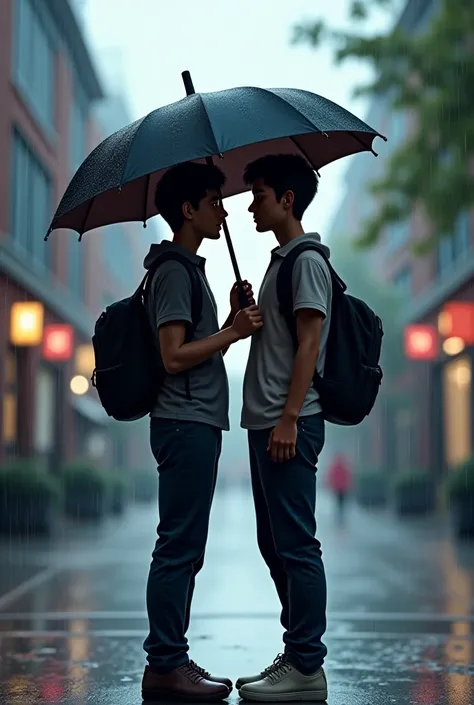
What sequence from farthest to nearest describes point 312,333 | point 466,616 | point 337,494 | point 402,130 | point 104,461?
point 104,461
point 402,130
point 337,494
point 466,616
point 312,333

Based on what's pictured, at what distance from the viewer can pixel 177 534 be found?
4.48 meters

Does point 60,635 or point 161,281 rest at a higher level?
point 161,281

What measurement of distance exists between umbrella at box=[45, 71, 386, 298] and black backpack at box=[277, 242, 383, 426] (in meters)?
0.23

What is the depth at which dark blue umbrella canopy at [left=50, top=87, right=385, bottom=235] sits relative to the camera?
434cm

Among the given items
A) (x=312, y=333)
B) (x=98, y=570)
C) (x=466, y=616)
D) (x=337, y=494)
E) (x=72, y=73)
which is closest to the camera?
(x=312, y=333)

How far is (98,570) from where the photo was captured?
38.7 feet

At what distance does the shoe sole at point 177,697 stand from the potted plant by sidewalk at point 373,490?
2713 centimetres

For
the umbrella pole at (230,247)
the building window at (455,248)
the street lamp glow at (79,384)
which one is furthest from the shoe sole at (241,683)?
the street lamp glow at (79,384)

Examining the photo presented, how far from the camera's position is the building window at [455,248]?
2570cm

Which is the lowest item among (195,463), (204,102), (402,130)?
(195,463)

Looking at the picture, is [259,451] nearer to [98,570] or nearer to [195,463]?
[195,463]

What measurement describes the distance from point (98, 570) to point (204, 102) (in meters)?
8.00

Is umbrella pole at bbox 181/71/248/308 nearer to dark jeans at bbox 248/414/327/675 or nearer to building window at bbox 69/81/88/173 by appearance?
dark jeans at bbox 248/414/327/675

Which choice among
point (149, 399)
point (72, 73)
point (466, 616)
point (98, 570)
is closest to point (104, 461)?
point (72, 73)
